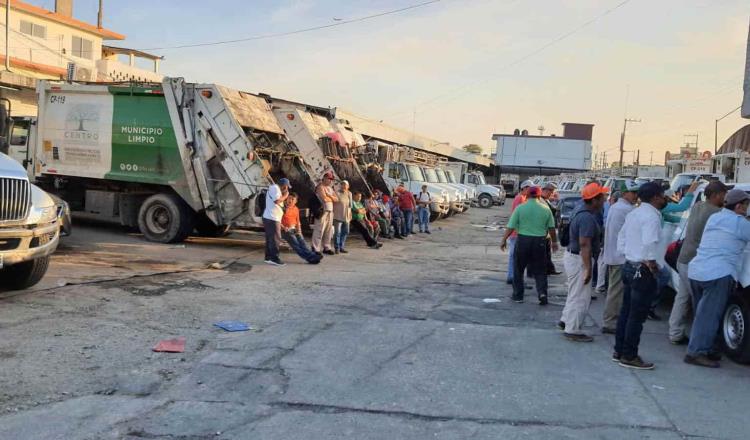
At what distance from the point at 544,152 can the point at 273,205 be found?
6938 centimetres

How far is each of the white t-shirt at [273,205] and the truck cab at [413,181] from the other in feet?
30.3

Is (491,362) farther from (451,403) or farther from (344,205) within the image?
(344,205)

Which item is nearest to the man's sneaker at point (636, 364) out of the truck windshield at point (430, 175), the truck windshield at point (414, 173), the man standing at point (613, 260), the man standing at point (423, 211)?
the man standing at point (613, 260)

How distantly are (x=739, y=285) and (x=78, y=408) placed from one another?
5680mm

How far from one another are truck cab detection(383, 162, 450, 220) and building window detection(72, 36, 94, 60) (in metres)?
25.1

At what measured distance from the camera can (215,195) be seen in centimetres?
1249

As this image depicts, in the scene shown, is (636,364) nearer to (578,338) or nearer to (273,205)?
(578,338)

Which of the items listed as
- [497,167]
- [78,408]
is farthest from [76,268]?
[497,167]

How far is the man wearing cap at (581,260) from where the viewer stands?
21.6 feet

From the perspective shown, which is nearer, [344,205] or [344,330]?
[344,330]

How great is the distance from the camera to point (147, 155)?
42.2 feet

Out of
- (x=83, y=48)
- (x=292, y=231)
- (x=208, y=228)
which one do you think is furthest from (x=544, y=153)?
(x=292, y=231)

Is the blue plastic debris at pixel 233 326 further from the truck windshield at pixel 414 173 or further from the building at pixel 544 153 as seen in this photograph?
the building at pixel 544 153

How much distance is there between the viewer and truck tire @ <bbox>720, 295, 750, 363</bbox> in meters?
5.81
